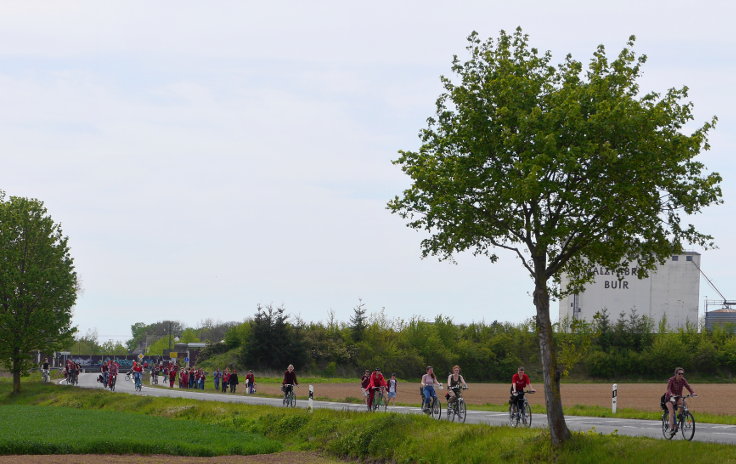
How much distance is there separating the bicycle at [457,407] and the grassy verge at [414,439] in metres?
2.61

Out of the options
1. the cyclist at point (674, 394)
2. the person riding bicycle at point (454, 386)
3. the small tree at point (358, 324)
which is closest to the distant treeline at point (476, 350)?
the small tree at point (358, 324)

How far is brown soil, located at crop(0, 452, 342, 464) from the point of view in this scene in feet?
76.5

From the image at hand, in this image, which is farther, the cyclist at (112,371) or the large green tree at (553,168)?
the cyclist at (112,371)

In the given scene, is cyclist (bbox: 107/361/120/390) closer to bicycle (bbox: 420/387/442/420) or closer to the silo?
bicycle (bbox: 420/387/442/420)

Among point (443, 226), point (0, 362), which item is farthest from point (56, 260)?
point (443, 226)

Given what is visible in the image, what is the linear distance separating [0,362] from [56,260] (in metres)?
8.45

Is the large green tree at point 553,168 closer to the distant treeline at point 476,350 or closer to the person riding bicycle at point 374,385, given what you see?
the person riding bicycle at point 374,385

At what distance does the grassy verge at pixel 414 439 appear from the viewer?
808 inches

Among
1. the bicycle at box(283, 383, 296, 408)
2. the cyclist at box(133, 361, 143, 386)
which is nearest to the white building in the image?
the cyclist at box(133, 361, 143, 386)

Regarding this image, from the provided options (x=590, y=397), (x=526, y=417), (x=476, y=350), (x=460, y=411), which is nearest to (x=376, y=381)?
(x=460, y=411)

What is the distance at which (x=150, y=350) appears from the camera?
627 ft

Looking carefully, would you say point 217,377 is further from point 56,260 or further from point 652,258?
point 652,258

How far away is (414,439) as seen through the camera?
26.2 metres

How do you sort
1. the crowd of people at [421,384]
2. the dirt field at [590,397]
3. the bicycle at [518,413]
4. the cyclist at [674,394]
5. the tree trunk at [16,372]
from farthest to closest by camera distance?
the tree trunk at [16,372]
the dirt field at [590,397]
the bicycle at [518,413]
the crowd of people at [421,384]
the cyclist at [674,394]
